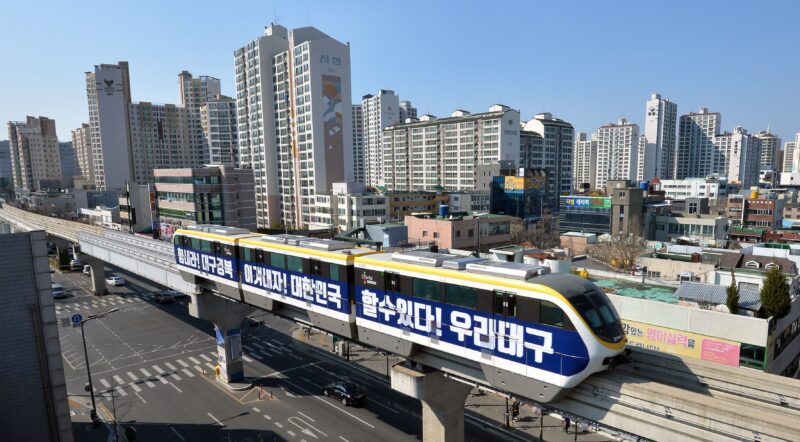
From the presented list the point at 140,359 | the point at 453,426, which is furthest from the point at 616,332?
the point at 140,359

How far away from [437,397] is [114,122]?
629 ft

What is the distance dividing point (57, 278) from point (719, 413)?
103m

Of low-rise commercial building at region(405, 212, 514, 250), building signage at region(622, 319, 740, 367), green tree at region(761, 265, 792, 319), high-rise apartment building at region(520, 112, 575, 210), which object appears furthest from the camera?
high-rise apartment building at region(520, 112, 575, 210)

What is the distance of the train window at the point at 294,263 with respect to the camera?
2603 centimetres

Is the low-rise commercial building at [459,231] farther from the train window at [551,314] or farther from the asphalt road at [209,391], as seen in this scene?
the train window at [551,314]

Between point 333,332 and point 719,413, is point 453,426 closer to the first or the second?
point 333,332

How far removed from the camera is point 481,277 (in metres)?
18.0

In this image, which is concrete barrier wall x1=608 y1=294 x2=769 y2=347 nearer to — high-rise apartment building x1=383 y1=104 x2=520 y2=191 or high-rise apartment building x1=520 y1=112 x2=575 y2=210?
high-rise apartment building x1=383 y1=104 x2=520 y2=191

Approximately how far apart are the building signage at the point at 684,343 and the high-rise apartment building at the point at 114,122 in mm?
188551

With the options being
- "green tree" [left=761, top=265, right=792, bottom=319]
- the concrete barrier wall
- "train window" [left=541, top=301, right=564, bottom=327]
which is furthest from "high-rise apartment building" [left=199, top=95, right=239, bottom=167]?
"train window" [left=541, top=301, right=564, bottom=327]

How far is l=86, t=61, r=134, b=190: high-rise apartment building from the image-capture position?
170 meters

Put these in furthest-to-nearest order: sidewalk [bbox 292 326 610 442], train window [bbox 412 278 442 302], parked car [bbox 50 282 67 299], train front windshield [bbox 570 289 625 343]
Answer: parked car [bbox 50 282 67 299]
sidewalk [bbox 292 326 610 442]
train window [bbox 412 278 442 302]
train front windshield [bbox 570 289 625 343]

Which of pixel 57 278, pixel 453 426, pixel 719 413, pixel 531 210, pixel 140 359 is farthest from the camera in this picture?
pixel 531 210

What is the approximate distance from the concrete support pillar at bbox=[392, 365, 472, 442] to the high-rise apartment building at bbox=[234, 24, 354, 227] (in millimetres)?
95214
